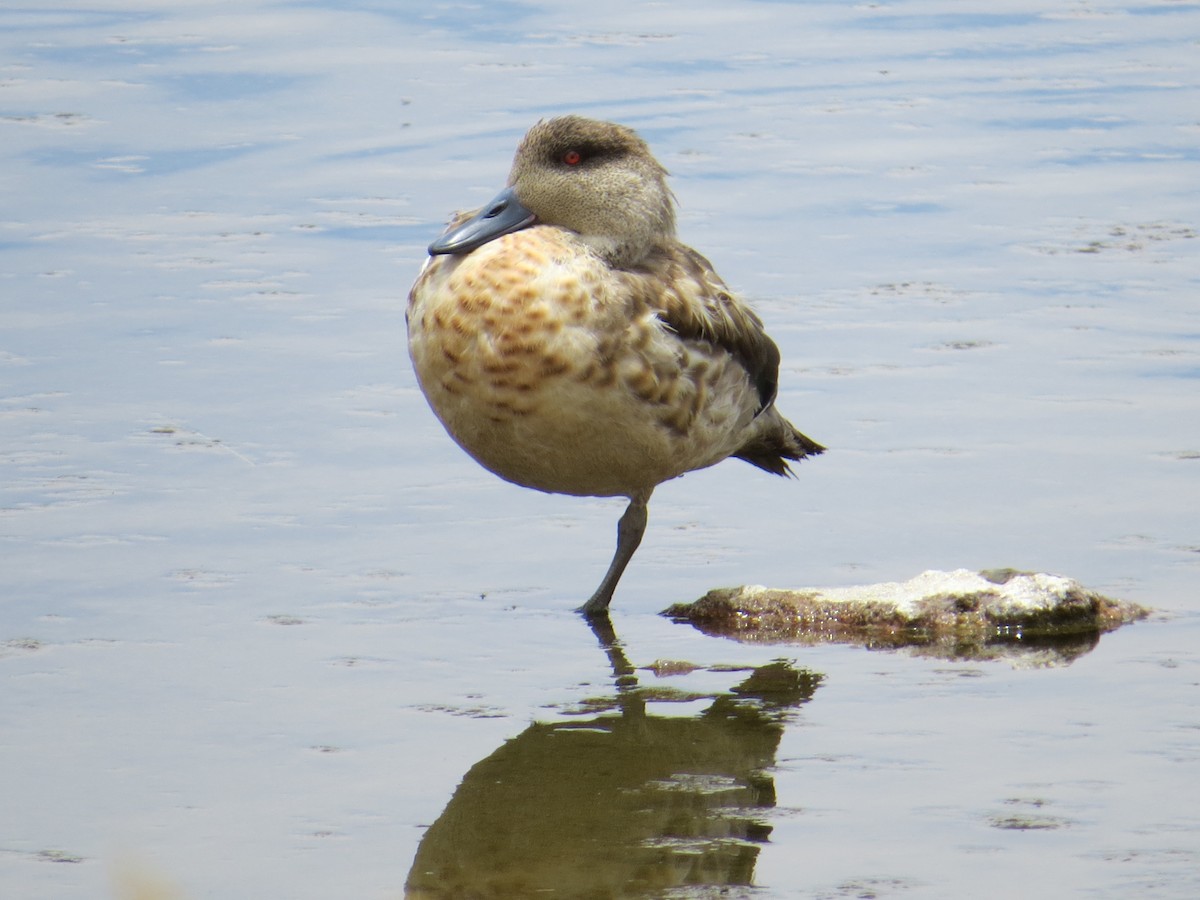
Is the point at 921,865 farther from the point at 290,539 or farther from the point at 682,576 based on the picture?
the point at 290,539

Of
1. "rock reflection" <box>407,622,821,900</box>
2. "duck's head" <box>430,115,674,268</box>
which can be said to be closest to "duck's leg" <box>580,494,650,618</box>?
"rock reflection" <box>407,622,821,900</box>

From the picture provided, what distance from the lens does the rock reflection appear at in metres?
4.77

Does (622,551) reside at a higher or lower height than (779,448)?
lower

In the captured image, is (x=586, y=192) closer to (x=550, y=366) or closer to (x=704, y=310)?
(x=704, y=310)

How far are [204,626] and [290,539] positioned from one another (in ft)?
2.45

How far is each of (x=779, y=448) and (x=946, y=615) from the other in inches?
50.0

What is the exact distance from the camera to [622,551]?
684 centimetres

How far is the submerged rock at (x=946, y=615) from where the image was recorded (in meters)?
6.33

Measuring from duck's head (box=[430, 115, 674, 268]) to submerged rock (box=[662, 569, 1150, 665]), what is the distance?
1.16 meters

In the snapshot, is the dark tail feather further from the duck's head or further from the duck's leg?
the duck's head

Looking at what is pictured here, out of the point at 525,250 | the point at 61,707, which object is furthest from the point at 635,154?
the point at 61,707

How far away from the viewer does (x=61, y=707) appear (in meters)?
5.77

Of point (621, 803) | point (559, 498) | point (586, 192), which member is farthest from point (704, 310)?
point (621, 803)

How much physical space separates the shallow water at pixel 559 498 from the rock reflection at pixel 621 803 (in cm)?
2
